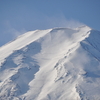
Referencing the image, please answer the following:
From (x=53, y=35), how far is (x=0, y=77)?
63.1 meters

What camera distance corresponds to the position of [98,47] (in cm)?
16462

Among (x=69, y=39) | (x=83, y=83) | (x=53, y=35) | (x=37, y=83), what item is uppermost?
(x=53, y=35)

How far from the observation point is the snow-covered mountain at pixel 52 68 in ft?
372

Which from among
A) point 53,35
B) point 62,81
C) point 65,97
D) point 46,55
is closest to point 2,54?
point 46,55

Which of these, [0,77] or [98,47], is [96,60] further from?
[0,77]

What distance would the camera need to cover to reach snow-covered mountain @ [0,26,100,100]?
113 metres

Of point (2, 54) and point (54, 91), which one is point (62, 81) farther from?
point (2, 54)

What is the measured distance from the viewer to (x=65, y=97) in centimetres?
10900

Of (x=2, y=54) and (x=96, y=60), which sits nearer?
(x=96, y=60)

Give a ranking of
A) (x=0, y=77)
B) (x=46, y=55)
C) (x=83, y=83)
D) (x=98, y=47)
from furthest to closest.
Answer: (x=98, y=47)
(x=46, y=55)
(x=0, y=77)
(x=83, y=83)

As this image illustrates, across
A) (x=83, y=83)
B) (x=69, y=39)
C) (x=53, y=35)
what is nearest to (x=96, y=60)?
(x=83, y=83)

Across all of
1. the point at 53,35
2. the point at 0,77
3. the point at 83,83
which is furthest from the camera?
the point at 53,35

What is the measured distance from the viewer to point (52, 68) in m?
133

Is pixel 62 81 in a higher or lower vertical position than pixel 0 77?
lower
